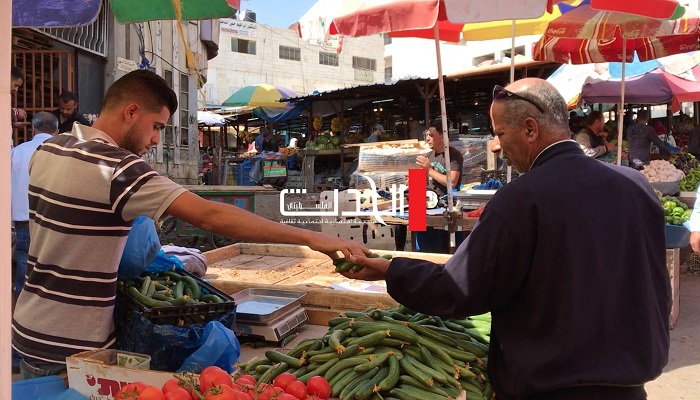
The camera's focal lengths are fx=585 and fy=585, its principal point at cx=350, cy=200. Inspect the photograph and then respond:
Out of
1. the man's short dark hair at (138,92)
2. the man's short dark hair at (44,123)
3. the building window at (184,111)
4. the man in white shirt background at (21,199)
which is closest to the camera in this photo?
the man's short dark hair at (138,92)

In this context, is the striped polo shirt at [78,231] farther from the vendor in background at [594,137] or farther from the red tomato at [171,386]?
the vendor in background at [594,137]

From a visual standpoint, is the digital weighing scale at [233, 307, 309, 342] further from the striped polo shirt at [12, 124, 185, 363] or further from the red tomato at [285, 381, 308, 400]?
the red tomato at [285, 381, 308, 400]

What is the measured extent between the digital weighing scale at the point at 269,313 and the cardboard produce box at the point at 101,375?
1.16m

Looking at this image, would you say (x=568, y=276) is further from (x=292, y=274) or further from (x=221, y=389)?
(x=292, y=274)

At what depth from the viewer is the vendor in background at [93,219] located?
225cm

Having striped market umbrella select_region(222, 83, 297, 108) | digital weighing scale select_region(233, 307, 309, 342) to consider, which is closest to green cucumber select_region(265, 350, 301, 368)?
digital weighing scale select_region(233, 307, 309, 342)

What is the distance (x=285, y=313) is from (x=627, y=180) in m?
2.22

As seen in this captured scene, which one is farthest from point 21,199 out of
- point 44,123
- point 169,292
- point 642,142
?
point 642,142

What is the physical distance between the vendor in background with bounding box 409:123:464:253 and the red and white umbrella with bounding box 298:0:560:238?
6.88 ft

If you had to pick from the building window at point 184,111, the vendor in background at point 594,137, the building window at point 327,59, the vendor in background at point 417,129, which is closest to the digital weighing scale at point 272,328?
the vendor in background at point 594,137

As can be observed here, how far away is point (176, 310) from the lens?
112 inches

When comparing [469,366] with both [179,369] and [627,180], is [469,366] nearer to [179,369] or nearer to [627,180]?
[627,180]

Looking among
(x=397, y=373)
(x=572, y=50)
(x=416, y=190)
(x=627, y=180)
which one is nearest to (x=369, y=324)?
(x=397, y=373)

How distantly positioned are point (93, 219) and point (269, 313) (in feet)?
4.61
